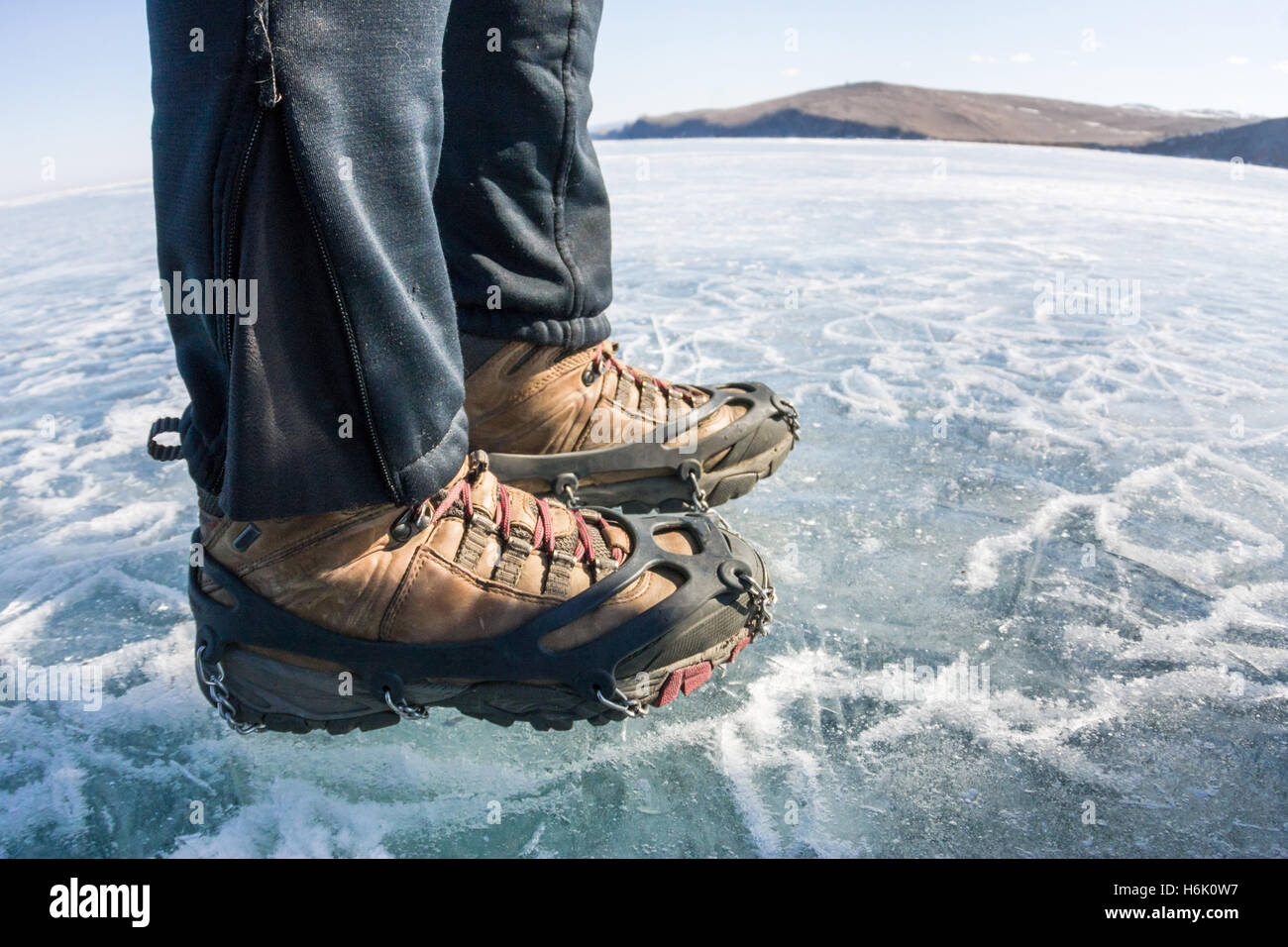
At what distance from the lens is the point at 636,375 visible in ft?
4.93

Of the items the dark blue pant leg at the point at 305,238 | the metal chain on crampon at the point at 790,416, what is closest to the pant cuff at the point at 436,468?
the dark blue pant leg at the point at 305,238

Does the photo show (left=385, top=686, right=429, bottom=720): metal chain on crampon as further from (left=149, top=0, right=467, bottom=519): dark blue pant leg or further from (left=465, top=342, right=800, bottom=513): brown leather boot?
(left=465, top=342, right=800, bottom=513): brown leather boot

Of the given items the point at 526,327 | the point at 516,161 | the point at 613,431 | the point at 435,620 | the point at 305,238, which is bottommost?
the point at 435,620

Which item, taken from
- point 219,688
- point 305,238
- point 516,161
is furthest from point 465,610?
point 516,161

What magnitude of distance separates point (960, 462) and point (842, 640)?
0.69 m

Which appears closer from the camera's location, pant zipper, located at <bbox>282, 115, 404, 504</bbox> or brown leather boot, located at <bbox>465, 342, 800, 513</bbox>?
pant zipper, located at <bbox>282, 115, 404, 504</bbox>

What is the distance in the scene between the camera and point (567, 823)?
0.89 meters

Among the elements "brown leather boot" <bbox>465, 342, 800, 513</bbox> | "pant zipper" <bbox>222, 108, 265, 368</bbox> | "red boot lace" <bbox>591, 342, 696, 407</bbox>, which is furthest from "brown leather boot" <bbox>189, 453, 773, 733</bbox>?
"red boot lace" <bbox>591, 342, 696, 407</bbox>

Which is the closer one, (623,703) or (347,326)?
(347,326)

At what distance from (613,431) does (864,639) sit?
20.5 inches

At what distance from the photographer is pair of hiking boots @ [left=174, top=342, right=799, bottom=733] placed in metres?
0.91

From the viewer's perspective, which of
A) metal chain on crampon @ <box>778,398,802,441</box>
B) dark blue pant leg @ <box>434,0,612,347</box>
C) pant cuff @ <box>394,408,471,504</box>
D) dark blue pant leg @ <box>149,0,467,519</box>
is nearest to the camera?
dark blue pant leg @ <box>149,0,467,519</box>

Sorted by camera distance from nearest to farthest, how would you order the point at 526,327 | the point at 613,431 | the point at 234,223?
the point at 234,223, the point at 526,327, the point at 613,431

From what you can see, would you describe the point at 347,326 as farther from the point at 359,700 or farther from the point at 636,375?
the point at 636,375
